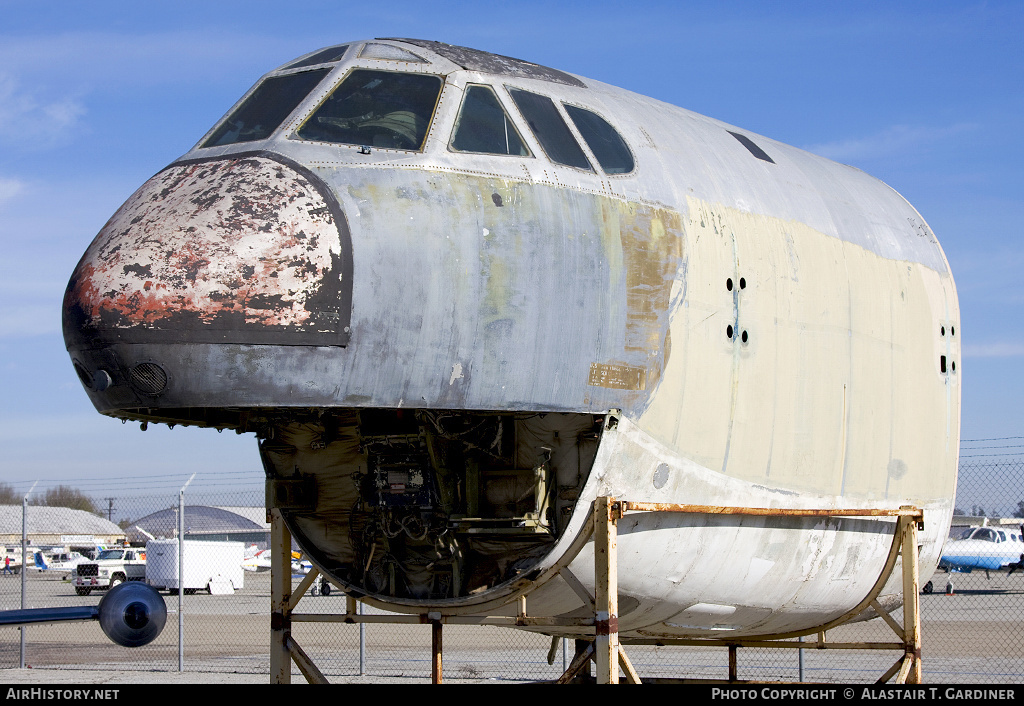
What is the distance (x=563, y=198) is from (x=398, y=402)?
5.77 ft

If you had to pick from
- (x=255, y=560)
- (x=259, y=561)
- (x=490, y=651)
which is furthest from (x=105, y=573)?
(x=490, y=651)

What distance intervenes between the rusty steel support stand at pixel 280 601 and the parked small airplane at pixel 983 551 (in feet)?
113

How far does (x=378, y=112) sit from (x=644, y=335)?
2299 millimetres

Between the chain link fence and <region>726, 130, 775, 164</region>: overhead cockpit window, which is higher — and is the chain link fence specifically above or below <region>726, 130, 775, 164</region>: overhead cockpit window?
below

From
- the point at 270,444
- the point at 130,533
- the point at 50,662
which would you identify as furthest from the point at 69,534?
the point at 270,444

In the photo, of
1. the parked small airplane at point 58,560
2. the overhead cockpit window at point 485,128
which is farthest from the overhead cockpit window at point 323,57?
the parked small airplane at point 58,560

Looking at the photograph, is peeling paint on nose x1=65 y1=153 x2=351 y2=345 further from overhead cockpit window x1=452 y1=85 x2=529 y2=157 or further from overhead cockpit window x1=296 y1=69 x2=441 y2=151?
overhead cockpit window x1=452 y1=85 x2=529 y2=157

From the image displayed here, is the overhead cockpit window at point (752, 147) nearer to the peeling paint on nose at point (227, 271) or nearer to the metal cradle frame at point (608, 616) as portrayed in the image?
the metal cradle frame at point (608, 616)

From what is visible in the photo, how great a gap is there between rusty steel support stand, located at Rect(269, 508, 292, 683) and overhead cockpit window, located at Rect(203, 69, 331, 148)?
314 centimetres

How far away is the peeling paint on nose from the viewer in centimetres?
646

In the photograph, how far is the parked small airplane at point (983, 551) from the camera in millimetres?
40312

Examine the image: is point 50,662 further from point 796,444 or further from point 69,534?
point 69,534

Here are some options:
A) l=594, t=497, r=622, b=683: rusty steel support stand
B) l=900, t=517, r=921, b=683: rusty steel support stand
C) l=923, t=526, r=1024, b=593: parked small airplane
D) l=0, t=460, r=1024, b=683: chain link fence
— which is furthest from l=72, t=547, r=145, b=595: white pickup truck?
l=594, t=497, r=622, b=683: rusty steel support stand

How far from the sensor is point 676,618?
9.00 m
